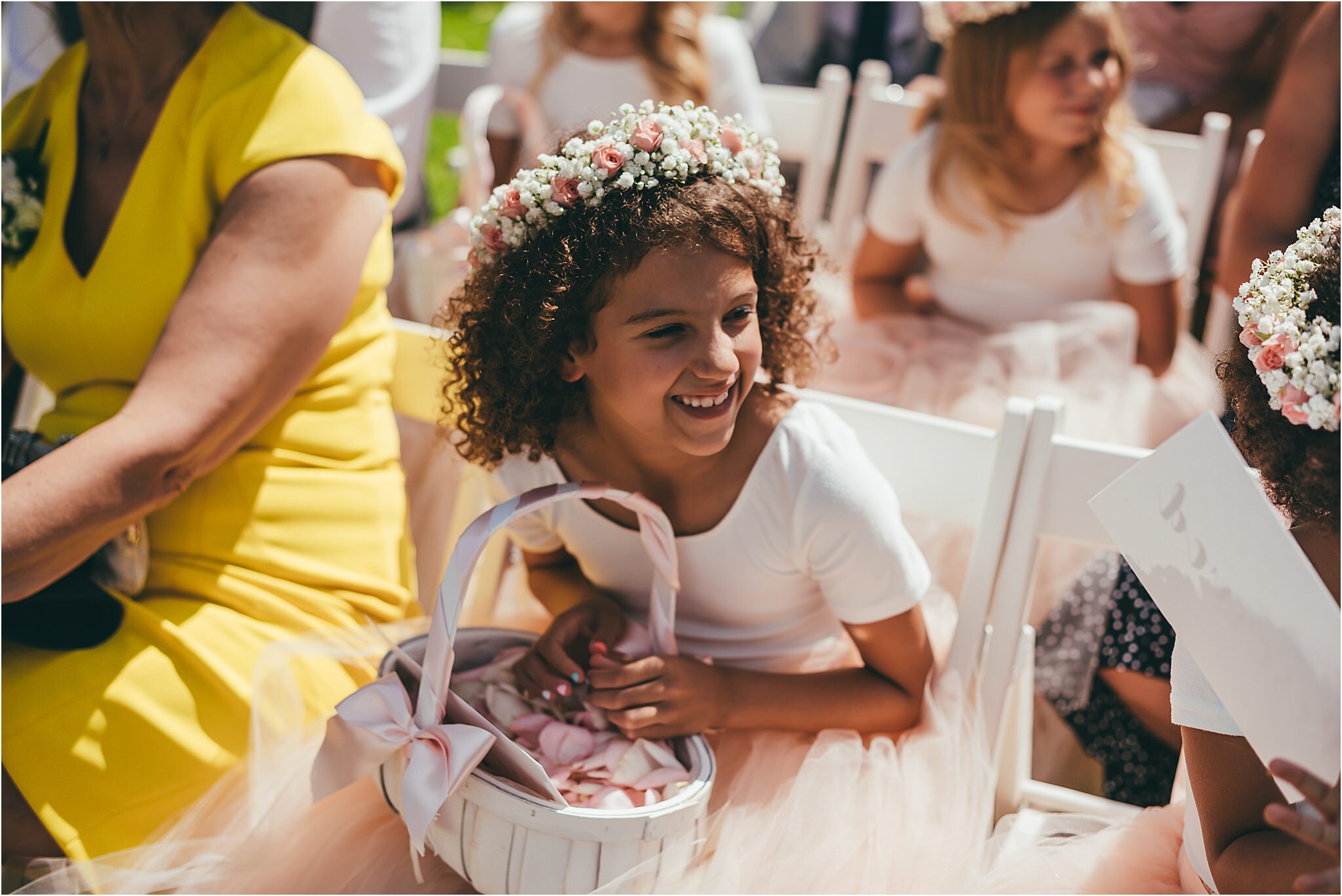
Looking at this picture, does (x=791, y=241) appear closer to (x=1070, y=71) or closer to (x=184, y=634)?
(x=184, y=634)

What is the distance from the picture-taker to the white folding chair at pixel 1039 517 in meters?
1.30

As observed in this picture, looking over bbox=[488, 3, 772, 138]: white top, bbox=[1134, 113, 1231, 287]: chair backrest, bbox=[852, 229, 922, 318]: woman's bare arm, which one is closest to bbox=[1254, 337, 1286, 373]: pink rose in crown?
bbox=[852, 229, 922, 318]: woman's bare arm

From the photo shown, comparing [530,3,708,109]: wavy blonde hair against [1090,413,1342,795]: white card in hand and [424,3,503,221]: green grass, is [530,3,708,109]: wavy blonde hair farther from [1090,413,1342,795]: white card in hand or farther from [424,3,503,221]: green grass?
[1090,413,1342,795]: white card in hand

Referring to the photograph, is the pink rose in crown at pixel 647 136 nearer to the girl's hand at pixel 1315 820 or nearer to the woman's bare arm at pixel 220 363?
the woman's bare arm at pixel 220 363

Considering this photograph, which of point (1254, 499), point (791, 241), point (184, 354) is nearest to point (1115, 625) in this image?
point (791, 241)

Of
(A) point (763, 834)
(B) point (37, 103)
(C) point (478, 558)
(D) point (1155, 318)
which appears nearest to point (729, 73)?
(D) point (1155, 318)

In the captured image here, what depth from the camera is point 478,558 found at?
1.14 meters

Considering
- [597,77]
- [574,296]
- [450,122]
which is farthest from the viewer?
[450,122]

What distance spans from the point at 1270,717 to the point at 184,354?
1.15m

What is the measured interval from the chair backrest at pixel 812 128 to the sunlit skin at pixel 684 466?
1.75 meters

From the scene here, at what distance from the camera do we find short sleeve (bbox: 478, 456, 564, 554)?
1376 millimetres

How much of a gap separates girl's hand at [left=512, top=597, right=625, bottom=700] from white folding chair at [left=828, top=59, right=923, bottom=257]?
1911 mm

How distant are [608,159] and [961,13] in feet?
5.08

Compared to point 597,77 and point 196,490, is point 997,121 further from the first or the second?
point 196,490
